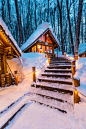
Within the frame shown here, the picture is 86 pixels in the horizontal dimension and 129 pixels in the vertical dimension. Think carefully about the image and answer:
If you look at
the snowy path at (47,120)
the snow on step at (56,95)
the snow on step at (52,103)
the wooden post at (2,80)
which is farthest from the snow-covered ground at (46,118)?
the wooden post at (2,80)

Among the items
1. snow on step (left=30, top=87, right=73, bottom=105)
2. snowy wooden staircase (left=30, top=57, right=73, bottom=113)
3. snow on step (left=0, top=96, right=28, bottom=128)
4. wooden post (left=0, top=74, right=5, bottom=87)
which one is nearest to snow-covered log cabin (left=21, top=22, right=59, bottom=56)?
wooden post (left=0, top=74, right=5, bottom=87)

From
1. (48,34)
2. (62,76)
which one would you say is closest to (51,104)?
(62,76)

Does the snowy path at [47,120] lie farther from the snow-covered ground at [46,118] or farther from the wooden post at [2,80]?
the wooden post at [2,80]

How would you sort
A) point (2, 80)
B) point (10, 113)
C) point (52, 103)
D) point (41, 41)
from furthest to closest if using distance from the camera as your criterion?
point (41, 41) → point (2, 80) → point (52, 103) → point (10, 113)

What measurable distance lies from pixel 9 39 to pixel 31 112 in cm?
454

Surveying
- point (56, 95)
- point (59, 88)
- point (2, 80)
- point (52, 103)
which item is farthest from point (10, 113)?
point (2, 80)

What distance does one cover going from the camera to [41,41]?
1489cm

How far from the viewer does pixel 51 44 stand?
16.9m

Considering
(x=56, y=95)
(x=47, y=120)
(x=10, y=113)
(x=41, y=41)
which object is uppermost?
(x=41, y=41)

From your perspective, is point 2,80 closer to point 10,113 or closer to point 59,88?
point 10,113

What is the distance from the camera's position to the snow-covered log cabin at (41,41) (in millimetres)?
12994

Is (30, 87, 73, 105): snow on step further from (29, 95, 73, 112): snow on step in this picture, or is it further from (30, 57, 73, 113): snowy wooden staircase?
(29, 95, 73, 112): snow on step

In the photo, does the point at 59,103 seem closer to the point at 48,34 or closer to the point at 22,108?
the point at 22,108

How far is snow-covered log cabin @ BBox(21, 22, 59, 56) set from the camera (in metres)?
13.0
